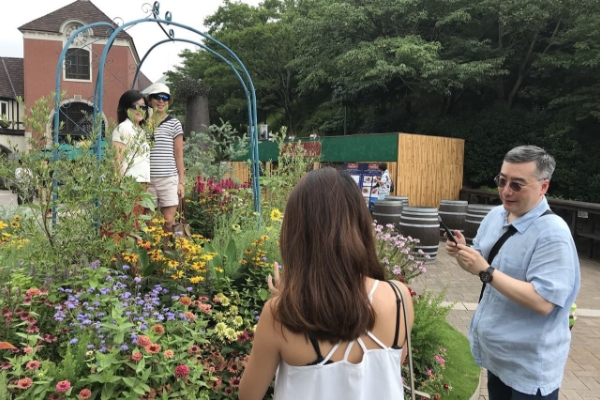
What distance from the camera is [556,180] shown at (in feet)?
48.0

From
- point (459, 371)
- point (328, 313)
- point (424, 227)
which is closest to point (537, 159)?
point (328, 313)

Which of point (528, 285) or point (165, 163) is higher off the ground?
point (165, 163)

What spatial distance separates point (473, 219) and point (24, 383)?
8.58 m

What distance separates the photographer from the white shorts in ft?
13.2

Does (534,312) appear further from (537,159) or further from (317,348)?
(317,348)

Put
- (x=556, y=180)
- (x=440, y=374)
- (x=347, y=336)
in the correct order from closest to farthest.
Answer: (x=347, y=336), (x=440, y=374), (x=556, y=180)

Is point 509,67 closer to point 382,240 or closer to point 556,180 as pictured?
point 556,180

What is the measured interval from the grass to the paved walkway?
135 millimetres

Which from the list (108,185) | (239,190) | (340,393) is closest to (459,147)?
(239,190)

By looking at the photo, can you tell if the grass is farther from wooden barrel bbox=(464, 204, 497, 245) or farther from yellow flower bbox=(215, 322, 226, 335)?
wooden barrel bbox=(464, 204, 497, 245)

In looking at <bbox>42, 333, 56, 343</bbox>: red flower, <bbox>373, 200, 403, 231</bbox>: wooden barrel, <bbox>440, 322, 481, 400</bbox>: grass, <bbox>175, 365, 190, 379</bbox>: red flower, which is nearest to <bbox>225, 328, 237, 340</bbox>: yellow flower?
<bbox>175, 365, 190, 379</bbox>: red flower

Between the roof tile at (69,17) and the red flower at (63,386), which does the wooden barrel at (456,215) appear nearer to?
the red flower at (63,386)

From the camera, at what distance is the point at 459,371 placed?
3.37m

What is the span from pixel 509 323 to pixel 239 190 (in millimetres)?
3994
